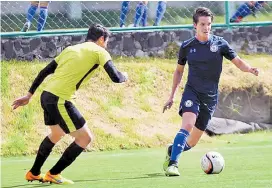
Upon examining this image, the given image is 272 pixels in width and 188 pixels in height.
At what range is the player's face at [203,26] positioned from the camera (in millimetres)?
8703

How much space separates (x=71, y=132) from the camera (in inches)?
325

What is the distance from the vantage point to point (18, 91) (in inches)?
540

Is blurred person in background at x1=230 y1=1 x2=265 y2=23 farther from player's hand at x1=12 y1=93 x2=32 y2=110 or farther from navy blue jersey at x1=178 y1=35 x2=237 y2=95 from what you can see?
player's hand at x1=12 y1=93 x2=32 y2=110

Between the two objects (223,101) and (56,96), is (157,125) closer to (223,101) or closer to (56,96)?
(223,101)

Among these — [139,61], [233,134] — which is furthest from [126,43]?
[233,134]

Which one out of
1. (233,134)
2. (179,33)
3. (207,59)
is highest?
(207,59)

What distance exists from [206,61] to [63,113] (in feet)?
5.76

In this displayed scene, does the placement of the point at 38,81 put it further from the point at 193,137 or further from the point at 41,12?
the point at 41,12

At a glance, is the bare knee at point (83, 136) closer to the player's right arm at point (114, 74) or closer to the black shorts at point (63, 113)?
the black shorts at point (63, 113)

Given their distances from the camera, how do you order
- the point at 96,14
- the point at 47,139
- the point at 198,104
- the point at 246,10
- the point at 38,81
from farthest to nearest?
the point at 246,10 → the point at 96,14 → the point at 198,104 → the point at 47,139 → the point at 38,81

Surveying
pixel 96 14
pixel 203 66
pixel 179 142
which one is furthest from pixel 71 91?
pixel 96 14

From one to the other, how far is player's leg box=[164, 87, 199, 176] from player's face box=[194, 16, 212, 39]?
0.61 m

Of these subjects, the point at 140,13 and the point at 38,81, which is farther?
the point at 140,13

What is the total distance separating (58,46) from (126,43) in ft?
4.29
